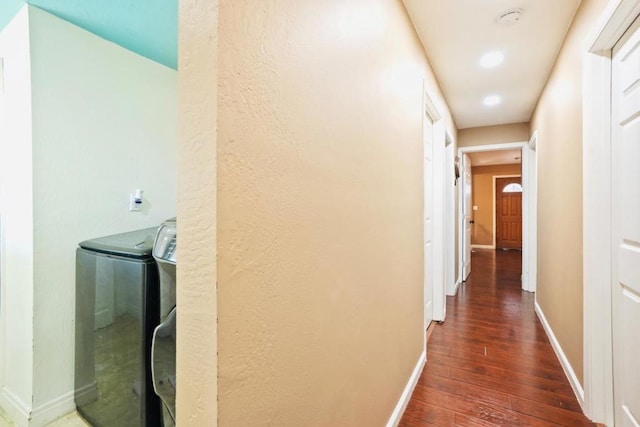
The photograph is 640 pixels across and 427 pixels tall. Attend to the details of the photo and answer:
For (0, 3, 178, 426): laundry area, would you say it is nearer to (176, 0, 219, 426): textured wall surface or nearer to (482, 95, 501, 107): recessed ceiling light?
(176, 0, 219, 426): textured wall surface

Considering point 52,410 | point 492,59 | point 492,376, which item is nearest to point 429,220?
point 492,376

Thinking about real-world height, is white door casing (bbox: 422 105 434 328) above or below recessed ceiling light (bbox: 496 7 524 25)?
below

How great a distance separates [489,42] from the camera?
211cm

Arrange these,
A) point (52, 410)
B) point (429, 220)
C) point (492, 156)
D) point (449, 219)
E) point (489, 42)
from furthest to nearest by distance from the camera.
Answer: point (492, 156)
point (449, 219)
point (429, 220)
point (489, 42)
point (52, 410)

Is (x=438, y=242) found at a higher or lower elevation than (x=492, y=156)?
lower

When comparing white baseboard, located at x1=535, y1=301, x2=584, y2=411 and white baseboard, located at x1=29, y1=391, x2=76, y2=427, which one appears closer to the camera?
white baseboard, located at x1=29, y1=391, x2=76, y2=427

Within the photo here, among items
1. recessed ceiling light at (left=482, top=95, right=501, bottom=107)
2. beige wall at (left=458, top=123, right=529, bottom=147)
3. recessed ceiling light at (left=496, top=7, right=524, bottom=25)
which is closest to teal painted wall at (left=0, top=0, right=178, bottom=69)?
recessed ceiling light at (left=496, top=7, right=524, bottom=25)

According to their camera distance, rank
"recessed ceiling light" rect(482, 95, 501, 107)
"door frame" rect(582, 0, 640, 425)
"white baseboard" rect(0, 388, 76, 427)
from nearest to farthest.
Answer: "door frame" rect(582, 0, 640, 425) → "white baseboard" rect(0, 388, 76, 427) → "recessed ceiling light" rect(482, 95, 501, 107)

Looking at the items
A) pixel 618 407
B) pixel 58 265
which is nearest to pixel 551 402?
pixel 618 407

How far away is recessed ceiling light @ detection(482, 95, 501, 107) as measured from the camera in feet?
10.2

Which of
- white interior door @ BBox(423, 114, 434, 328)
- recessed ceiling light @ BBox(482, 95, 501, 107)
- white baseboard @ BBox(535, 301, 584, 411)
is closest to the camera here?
white baseboard @ BBox(535, 301, 584, 411)

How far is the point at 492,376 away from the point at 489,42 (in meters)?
2.37

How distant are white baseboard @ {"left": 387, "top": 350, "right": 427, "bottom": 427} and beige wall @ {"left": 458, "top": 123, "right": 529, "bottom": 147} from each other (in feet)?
10.9

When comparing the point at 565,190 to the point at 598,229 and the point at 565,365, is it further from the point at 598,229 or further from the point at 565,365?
the point at 565,365
